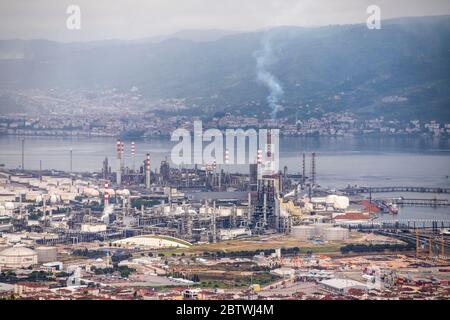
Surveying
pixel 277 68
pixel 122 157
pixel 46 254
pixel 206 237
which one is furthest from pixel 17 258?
pixel 277 68

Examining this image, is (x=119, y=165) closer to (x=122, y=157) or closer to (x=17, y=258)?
(x=122, y=157)

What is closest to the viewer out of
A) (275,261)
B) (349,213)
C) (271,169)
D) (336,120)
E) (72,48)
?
(275,261)

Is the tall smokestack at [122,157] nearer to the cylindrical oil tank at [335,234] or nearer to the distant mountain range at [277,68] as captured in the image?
the distant mountain range at [277,68]

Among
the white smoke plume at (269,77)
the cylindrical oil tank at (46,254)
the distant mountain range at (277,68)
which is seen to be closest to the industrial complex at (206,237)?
the cylindrical oil tank at (46,254)

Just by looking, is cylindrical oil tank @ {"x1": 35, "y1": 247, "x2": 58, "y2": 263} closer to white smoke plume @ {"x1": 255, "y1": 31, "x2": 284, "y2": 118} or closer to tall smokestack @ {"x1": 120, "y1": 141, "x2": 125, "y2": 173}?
tall smokestack @ {"x1": 120, "y1": 141, "x2": 125, "y2": 173}
